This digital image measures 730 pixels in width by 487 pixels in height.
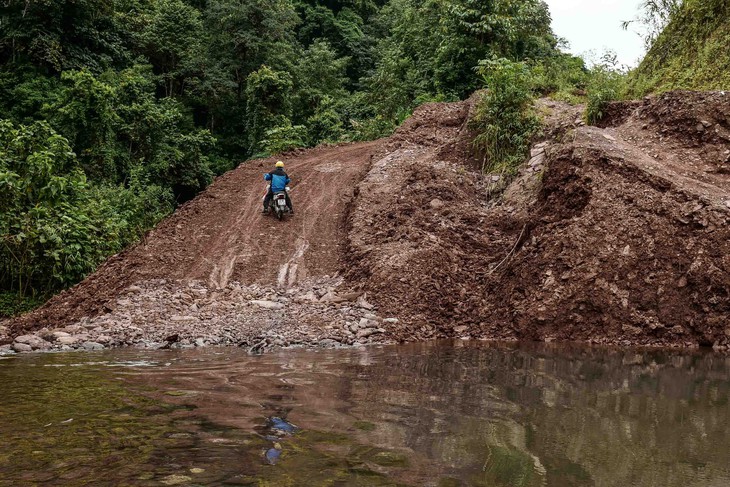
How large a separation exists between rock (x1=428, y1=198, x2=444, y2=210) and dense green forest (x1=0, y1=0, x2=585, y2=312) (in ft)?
12.4

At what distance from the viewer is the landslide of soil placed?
791cm

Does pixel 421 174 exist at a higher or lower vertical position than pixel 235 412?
higher

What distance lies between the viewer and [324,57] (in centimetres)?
3078

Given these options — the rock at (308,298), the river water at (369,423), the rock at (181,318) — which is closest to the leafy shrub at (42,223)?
the rock at (181,318)

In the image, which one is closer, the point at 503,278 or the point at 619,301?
the point at 619,301

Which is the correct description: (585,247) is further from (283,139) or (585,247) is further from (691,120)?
(283,139)

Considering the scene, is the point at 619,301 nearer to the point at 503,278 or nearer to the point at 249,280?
the point at 503,278

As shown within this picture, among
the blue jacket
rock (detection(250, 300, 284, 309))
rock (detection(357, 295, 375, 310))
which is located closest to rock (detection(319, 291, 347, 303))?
rock (detection(357, 295, 375, 310))

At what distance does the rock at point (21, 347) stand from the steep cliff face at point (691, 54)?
487 inches

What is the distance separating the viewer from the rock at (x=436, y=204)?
38.1 ft

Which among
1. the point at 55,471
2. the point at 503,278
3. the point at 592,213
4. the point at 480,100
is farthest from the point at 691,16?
the point at 55,471

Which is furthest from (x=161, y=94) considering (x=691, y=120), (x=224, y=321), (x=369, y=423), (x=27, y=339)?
(x=369, y=423)

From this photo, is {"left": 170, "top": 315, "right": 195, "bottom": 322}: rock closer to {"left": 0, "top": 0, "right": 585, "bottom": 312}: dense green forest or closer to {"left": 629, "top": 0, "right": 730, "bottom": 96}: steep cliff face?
{"left": 0, "top": 0, "right": 585, "bottom": 312}: dense green forest

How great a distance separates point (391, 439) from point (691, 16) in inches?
507
